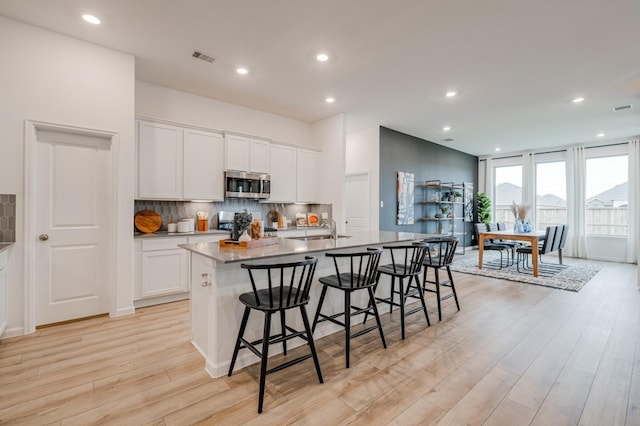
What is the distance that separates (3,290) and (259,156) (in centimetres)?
337

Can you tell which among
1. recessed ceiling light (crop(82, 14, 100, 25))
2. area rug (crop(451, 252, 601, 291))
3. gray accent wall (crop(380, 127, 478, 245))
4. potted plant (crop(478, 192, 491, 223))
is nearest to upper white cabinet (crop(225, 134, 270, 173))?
recessed ceiling light (crop(82, 14, 100, 25))

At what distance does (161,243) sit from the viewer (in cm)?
374

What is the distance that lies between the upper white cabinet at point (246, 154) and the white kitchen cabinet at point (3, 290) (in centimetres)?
265

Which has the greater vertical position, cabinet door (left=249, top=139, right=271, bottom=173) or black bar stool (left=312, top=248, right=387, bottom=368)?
cabinet door (left=249, top=139, right=271, bottom=173)

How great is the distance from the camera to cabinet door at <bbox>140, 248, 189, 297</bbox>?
364 cm

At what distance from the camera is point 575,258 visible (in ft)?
25.0

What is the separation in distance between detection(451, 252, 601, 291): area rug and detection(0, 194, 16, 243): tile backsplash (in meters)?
6.48

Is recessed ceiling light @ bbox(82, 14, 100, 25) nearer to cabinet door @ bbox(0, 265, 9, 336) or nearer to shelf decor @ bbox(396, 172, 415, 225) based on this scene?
cabinet door @ bbox(0, 265, 9, 336)

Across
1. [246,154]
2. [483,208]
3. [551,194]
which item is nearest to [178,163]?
[246,154]

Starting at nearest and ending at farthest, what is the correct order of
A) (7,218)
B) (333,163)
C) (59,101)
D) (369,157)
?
(7,218), (59,101), (333,163), (369,157)

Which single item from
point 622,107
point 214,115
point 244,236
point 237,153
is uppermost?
point 622,107

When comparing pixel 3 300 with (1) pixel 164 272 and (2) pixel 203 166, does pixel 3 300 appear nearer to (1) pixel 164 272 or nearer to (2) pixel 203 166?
(1) pixel 164 272

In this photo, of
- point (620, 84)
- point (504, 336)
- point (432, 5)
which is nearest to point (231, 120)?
point (432, 5)

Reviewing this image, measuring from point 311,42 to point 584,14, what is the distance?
256 centimetres
